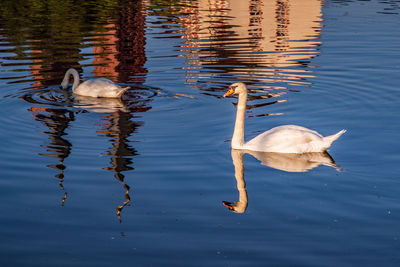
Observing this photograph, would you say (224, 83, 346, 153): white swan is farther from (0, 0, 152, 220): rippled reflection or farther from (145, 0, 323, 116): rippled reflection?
(145, 0, 323, 116): rippled reflection

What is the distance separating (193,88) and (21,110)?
440 centimetres

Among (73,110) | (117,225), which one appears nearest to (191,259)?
(117,225)

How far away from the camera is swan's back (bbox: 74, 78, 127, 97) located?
1612 centimetres

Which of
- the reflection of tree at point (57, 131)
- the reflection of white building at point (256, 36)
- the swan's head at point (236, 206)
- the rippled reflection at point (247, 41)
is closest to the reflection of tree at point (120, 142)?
the reflection of tree at point (57, 131)

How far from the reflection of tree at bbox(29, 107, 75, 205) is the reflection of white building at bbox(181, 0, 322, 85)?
5956 millimetres

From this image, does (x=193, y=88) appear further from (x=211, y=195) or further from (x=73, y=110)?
(x=211, y=195)

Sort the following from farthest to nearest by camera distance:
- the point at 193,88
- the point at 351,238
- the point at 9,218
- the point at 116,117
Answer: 1. the point at 193,88
2. the point at 116,117
3. the point at 9,218
4. the point at 351,238

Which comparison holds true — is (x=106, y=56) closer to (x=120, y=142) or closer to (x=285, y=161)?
(x=120, y=142)

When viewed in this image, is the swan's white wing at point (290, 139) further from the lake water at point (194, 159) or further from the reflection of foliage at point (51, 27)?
the reflection of foliage at point (51, 27)

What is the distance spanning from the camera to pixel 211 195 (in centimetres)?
981

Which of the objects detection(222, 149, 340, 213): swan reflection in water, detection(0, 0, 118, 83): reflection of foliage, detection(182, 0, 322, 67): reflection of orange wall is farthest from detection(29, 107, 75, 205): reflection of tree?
detection(182, 0, 322, 67): reflection of orange wall

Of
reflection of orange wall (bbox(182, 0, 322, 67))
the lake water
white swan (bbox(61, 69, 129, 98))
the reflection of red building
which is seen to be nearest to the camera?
the lake water

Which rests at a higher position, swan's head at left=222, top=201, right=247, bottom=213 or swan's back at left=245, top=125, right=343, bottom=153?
swan's back at left=245, top=125, right=343, bottom=153

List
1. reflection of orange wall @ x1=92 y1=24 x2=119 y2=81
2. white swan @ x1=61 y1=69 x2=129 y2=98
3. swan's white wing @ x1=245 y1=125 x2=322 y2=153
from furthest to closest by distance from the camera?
reflection of orange wall @ x1=92 y1=24 x2=119 y2=81, white swan @ x1=61 y1=69 x2=129 y2=98, swan's white wing @ x1=245 y1=125 x2=322 y2=153
